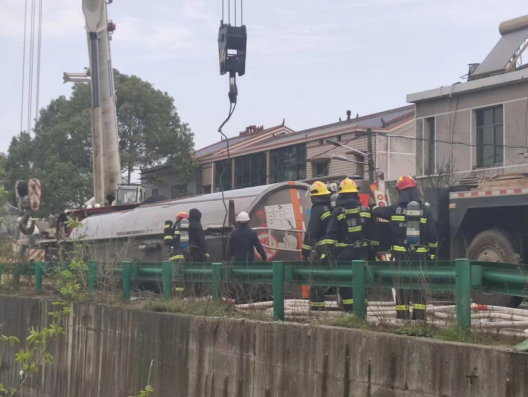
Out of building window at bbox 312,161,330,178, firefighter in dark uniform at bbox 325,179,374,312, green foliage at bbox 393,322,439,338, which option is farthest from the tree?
green foliage at bbox 393,322,439,338

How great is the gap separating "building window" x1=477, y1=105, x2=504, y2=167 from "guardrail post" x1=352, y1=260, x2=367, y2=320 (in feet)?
70.9

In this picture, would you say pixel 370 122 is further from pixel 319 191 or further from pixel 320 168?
pixel 319 191

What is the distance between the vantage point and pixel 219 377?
8664 millimetres

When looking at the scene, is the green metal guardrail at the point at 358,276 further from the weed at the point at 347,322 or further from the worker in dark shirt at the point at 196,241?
the worker in dark shirt at the point at 196,241

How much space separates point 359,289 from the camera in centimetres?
746

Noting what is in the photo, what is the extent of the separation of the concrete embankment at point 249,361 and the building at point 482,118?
17.9 metres

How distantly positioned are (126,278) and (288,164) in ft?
92.8

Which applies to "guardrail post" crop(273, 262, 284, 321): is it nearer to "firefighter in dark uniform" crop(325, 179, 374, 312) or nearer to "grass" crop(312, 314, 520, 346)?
"grass" crop(312, 314, 520, 346)

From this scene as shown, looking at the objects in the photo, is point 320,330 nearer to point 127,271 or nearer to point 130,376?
point 130,376

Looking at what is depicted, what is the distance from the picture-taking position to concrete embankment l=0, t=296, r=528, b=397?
586 cm

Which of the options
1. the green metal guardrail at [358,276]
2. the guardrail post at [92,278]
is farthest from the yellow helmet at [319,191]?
the guardrail post at [92,278]

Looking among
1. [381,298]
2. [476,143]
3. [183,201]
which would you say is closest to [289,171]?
[476,143]

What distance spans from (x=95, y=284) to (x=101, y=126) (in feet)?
44.6

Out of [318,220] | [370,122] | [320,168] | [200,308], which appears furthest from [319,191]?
[370,122]
